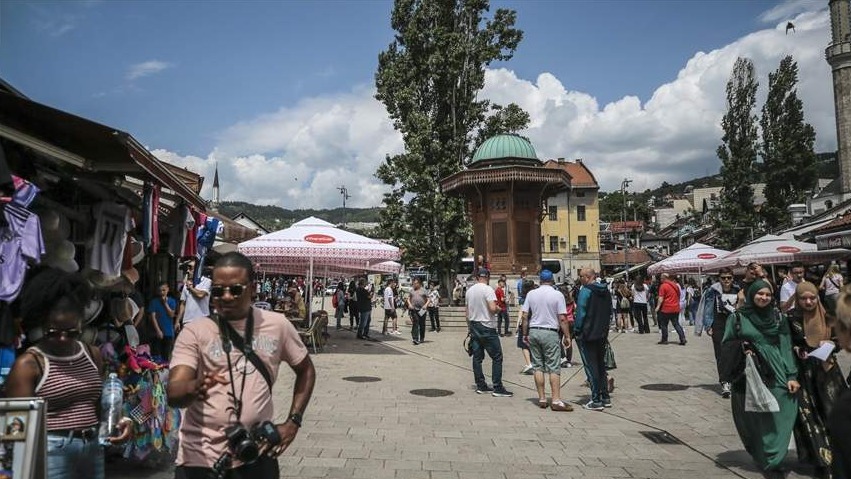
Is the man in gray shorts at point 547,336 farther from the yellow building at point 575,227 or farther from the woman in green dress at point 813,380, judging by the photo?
the yellow building at point 575,227

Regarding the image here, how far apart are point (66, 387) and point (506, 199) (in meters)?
26.4

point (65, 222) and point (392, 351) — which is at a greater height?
point (65, 222)

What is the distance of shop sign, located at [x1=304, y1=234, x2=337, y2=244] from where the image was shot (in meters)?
14.9

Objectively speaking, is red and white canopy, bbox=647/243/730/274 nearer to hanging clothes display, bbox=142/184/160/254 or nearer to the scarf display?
the scarf display

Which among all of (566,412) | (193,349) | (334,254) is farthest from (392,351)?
(193,349)

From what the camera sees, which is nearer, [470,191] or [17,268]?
[17,268]

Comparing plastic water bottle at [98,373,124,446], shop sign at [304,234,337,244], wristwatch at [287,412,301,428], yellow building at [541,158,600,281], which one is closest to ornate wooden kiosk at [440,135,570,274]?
shop sign at [304,234,337,244]

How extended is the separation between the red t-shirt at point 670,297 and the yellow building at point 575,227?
56278 millimetres

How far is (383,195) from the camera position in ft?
102

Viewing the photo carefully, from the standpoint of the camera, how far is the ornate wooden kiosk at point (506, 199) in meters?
28.2

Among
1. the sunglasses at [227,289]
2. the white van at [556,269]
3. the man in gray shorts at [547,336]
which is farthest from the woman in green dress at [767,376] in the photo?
the white van at [556,269]

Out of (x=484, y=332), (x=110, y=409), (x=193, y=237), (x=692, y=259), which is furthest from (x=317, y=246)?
(x=692, y=259)

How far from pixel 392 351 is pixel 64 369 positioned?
13.3m

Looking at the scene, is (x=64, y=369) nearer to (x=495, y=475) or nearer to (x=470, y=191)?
(x=495, y=475)
